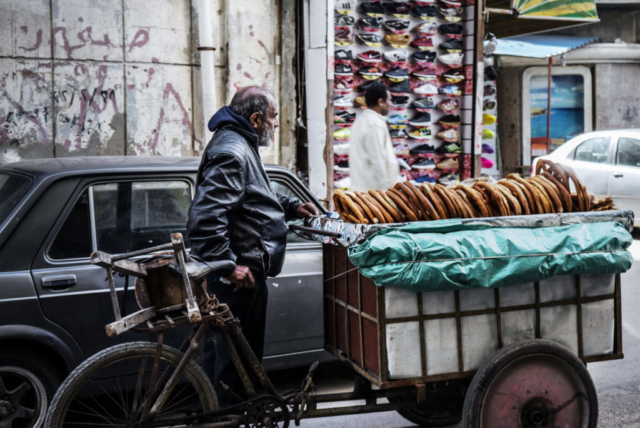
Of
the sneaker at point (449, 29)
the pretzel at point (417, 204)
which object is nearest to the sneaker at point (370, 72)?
the sneaker at point (449, 29)

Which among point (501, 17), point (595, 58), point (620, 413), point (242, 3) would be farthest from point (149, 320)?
point (595, 58)

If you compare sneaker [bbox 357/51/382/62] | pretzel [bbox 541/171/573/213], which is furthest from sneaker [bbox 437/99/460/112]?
pretzel [bbox 541/171/573/213]

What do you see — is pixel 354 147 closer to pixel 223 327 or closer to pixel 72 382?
pixel 223 327

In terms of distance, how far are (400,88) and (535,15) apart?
142 inches

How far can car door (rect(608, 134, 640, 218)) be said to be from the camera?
10.1m

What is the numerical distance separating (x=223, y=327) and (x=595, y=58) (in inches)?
612

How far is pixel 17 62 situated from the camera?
7.77m

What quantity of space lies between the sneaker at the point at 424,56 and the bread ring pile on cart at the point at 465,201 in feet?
22.7

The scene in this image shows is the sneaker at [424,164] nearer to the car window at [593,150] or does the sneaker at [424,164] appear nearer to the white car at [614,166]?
the white car at [614,166]

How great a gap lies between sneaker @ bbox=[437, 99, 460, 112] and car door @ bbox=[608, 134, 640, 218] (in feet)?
8.18

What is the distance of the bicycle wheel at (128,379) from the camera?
2.74 meters

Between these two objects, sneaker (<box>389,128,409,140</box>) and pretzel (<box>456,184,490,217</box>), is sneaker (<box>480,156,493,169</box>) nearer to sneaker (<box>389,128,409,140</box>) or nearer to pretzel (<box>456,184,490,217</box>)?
sneaker (<box>389,128,409,140</box>)

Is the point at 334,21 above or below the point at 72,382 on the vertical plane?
above

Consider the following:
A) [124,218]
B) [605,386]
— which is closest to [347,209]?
[124,218]
